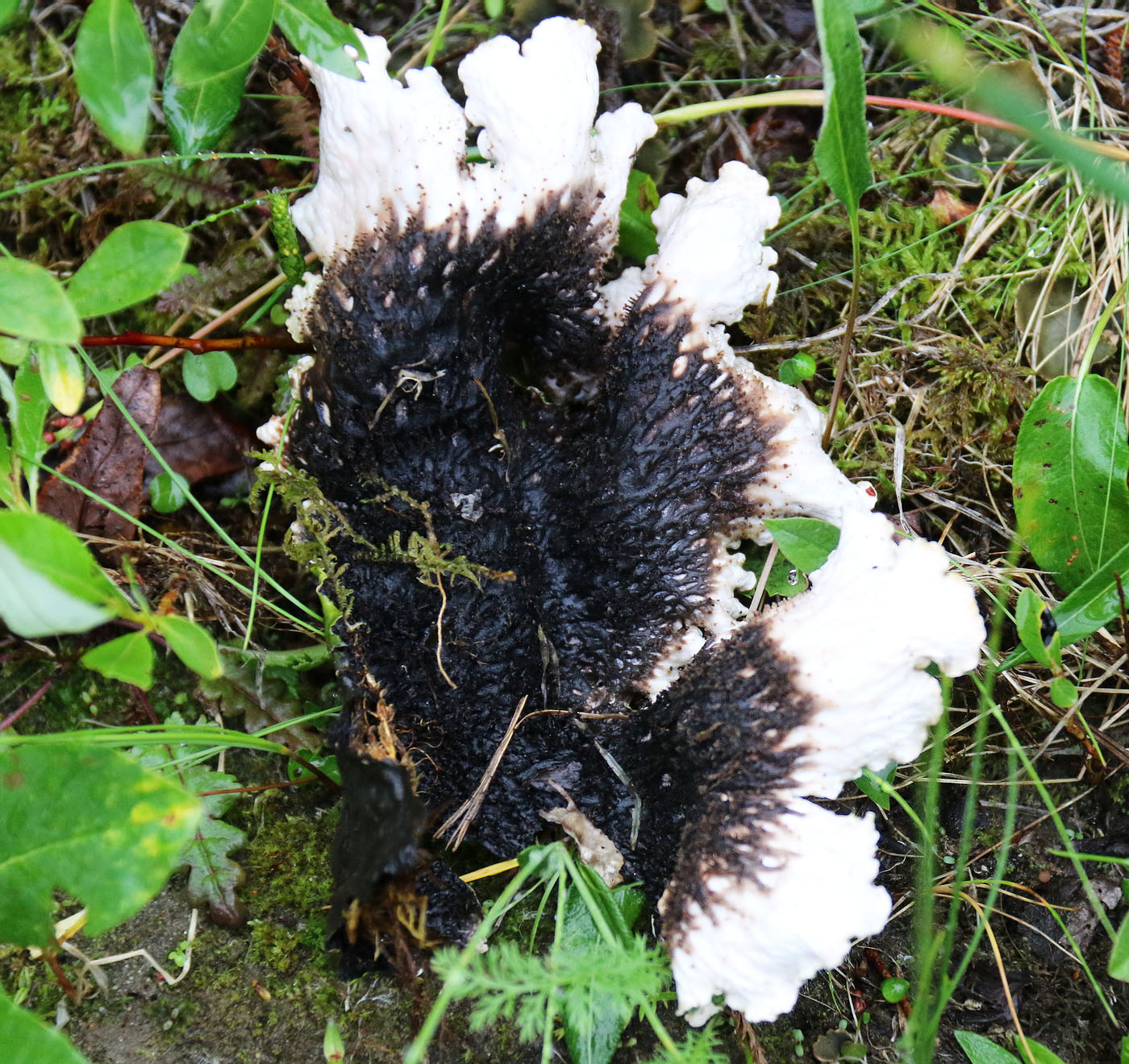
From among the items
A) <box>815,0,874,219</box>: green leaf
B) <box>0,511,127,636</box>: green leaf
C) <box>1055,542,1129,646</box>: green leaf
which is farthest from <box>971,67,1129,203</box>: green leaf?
<box>0,511,127,636</box>: green leaf

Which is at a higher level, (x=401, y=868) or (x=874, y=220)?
(x=874, y=220)

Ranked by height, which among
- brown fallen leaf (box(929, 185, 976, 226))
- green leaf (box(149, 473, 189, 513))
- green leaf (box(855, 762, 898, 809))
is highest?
brown fallen leaf (box(929, 185, 976, 226))

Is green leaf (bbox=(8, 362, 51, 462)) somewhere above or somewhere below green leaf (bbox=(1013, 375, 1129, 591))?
above

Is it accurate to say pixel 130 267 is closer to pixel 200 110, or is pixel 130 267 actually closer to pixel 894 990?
pixel 200 110

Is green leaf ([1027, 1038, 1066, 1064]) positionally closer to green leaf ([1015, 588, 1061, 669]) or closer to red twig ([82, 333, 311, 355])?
green leaf ([1015, 588, 1061, 669])

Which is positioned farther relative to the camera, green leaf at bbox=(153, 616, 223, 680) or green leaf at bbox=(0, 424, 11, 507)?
green leaf at bbox=(0, 424, 11, 507)

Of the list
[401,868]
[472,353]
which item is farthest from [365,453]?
[401,868]

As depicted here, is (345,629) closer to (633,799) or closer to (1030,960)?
(633,799)
